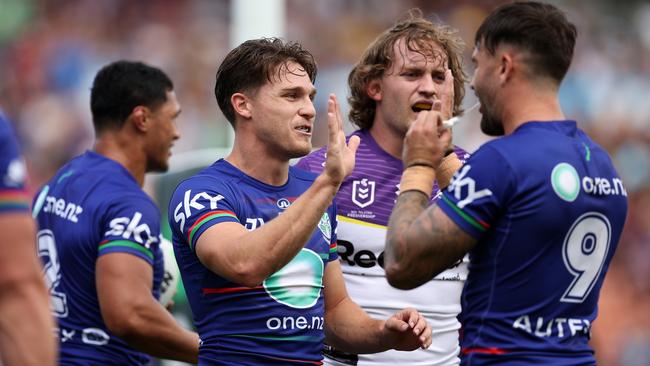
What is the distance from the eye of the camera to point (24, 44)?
1539cm

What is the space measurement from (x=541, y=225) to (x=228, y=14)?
1255cm

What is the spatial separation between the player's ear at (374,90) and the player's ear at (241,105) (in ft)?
3.66

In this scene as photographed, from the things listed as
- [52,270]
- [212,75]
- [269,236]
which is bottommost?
[52,270]

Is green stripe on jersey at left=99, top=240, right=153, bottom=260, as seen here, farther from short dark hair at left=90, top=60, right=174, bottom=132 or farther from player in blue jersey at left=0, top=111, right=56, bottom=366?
player in blue jersey at left=0, top=111, right=56, bottom=366

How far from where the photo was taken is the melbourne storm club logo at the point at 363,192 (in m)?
5.77

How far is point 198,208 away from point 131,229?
1.27 meters

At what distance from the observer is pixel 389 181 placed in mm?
5828

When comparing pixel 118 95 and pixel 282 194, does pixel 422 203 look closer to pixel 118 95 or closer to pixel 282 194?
pixel 282 194

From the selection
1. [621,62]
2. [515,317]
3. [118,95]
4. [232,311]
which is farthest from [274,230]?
[621,62]

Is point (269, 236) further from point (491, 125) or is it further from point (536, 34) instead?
point (536, 34)

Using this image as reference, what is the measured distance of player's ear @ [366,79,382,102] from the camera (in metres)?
6.09

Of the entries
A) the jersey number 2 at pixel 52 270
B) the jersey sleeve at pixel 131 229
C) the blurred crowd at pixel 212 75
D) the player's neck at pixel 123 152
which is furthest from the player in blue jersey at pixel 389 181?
the blurred crowd at pixel 212 75

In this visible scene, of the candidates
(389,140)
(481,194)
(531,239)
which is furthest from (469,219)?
(389,140)

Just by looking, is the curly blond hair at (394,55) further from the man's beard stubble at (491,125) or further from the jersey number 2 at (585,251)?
the jersey number 2 at (585,251)
